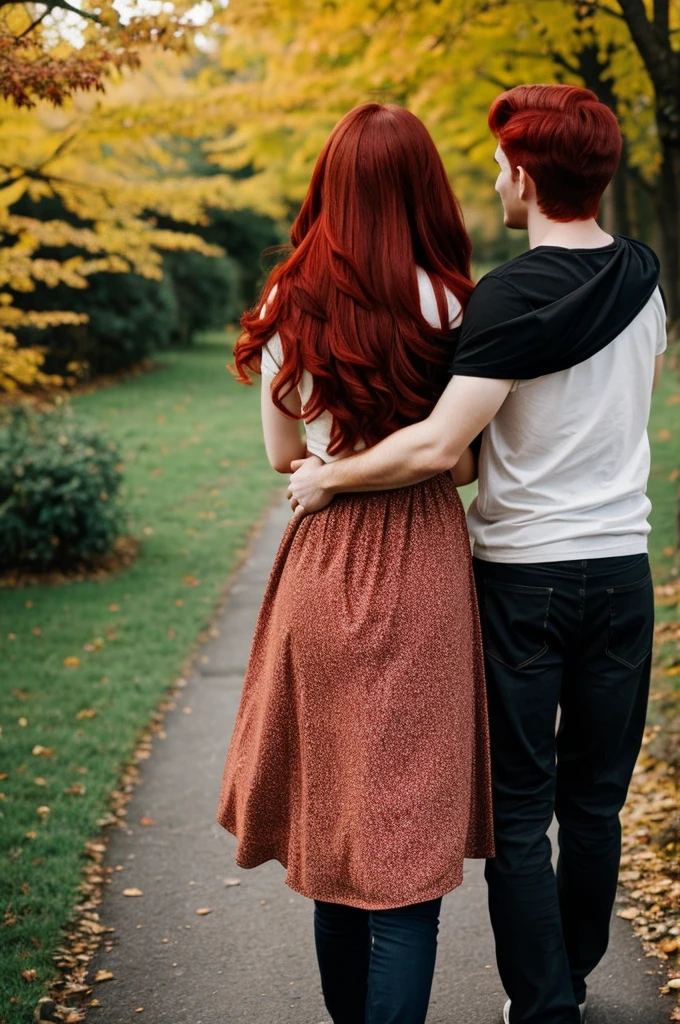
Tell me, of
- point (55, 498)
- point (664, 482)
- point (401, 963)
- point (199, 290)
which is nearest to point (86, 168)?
point (55, 498)

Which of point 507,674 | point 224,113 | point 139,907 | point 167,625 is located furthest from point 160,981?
point 224,113

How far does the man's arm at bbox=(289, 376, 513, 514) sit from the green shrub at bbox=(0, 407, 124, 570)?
5.76 meters

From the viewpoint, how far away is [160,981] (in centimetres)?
324

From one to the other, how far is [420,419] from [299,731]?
72 cm

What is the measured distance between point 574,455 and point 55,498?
20.3ft

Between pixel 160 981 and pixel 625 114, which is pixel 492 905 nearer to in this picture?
pixel 160 981

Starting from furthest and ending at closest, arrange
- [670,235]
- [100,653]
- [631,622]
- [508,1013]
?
[670,235] → [100,653] → [508,1013] → [631,622]

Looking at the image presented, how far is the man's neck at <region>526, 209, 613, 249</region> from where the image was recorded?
2.29 meters

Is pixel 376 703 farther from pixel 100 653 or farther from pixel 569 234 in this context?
pixel 100 653

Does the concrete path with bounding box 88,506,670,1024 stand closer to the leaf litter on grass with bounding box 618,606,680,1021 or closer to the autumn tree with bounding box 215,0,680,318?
the leaf litter on grass with bounding box 618,606,680,1021

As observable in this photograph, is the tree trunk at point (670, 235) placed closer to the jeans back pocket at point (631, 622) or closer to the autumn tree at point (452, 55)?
the autumn tree at point (452, 55)

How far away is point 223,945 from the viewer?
346 cm

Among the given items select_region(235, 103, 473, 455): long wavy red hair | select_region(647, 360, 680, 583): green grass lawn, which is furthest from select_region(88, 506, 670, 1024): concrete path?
select_region(647, 360, 680, 583): green grass lawn

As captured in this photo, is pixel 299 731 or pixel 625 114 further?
pixel 625 114
